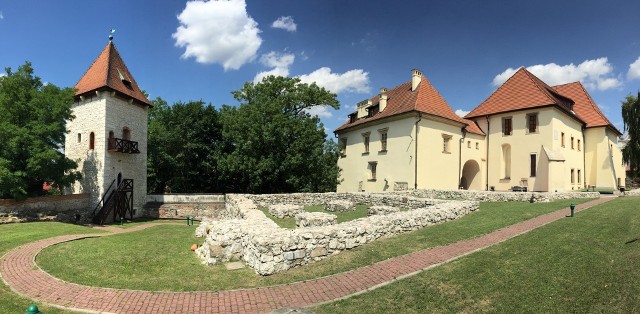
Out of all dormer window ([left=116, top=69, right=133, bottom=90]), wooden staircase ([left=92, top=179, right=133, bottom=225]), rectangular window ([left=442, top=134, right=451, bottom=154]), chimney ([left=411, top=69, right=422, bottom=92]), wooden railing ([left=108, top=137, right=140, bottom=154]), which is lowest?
wooden staircase ([left=92, top=179, right=133, bottom=225])

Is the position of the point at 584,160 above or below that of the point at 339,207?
above

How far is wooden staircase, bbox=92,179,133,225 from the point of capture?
23703 millimetres

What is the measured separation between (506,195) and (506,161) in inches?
549

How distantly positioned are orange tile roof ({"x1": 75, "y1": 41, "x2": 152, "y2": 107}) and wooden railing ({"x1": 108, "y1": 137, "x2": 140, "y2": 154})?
353cm

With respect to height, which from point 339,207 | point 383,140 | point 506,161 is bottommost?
point 339,207

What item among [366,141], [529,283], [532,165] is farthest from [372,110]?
[529,283]

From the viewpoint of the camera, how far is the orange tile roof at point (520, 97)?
31.2m

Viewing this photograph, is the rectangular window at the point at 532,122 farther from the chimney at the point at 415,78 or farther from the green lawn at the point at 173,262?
the green lawn at the point at 173,262

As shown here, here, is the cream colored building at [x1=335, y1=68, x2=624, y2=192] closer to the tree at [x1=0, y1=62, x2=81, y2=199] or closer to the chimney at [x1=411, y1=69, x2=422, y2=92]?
the chimney at [x1=411, y1=69, x2=422, y2=92]

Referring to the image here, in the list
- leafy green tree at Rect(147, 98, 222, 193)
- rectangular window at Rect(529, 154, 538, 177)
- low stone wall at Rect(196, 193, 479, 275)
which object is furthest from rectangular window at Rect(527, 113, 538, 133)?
leafy green tree at Rect(147, 98, 222, 193)

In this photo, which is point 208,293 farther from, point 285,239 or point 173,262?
point 173,262

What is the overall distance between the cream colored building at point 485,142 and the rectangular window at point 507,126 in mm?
89

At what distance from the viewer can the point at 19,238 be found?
12.5 metres

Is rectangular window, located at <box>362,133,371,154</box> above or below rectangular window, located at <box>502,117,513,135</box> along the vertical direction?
below
